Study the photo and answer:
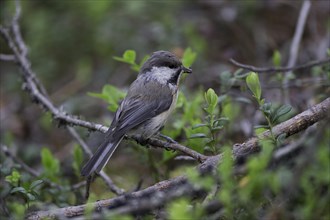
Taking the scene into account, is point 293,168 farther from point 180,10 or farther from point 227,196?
point 180,10

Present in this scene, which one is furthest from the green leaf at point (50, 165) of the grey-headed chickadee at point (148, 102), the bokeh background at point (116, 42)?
the bokeh background at point (116, 42)

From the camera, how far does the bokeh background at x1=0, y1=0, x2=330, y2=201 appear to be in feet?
22.8

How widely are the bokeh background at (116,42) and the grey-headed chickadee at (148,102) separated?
1635 mm

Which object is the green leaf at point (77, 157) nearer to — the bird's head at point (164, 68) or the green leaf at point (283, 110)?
the bird's head at point (164, 68)

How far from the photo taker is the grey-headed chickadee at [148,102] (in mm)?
4301

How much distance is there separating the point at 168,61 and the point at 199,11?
327cm

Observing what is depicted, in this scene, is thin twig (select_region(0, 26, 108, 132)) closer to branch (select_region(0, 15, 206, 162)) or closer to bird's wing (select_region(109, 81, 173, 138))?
branch (select_region(0, 15, 206, 162))

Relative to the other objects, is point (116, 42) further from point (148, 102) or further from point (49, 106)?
point (49, 106)

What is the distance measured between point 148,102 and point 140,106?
0.11m

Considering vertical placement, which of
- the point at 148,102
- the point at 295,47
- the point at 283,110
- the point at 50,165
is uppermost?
the point at 295,47

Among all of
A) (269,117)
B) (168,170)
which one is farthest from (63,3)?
(269,117)

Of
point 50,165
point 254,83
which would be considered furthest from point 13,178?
point 254,83

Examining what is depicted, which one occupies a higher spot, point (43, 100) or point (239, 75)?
point (239, 75)

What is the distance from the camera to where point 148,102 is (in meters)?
4.86
